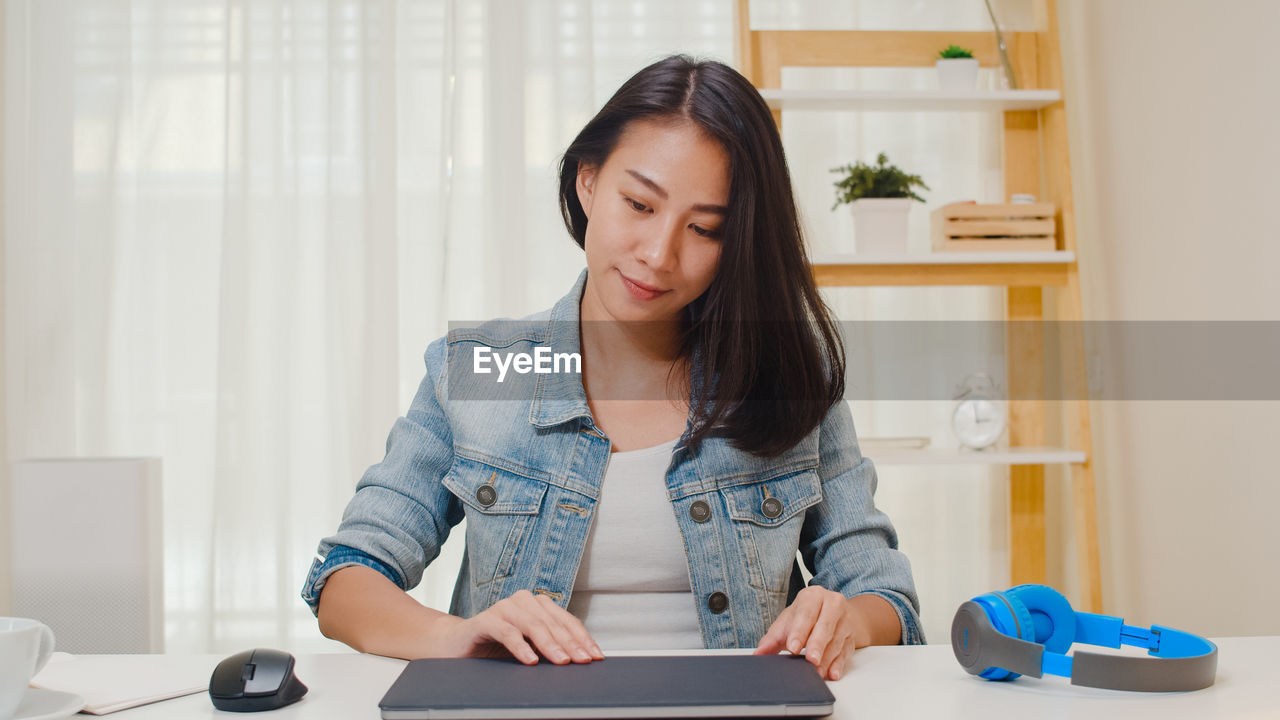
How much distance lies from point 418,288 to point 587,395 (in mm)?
1405

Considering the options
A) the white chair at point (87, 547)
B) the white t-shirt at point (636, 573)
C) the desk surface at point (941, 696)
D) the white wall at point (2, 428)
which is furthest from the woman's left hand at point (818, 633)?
the white wall at point (2, 428)

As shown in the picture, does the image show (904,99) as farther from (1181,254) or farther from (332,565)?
(332,565)

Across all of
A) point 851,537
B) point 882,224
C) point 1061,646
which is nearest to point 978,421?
point 882,224

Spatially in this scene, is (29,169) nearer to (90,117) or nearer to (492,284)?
(90,117)

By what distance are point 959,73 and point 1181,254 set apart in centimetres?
64

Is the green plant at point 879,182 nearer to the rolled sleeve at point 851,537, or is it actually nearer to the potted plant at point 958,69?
the potted plant at point 958,69

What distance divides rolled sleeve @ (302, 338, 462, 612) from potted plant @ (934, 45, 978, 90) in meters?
1.49

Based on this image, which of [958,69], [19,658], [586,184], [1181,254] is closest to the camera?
[19,658]

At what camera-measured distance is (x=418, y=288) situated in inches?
96.7

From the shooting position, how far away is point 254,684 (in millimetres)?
648

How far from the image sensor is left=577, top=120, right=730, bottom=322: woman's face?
1036 millimetres

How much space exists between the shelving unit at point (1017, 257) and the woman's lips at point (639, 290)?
3.39ft

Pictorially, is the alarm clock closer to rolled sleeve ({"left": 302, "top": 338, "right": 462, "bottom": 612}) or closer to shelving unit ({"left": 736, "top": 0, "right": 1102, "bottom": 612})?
shelving unit ({"left": 736, "top": 0, "right": 1102, "bottom": 612})

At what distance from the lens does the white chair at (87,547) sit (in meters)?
1.41
